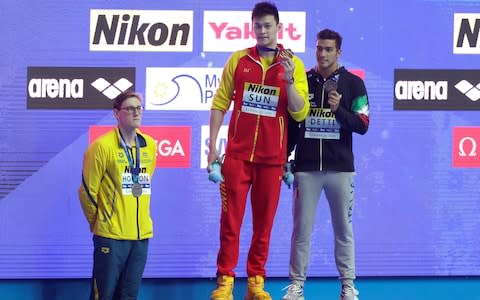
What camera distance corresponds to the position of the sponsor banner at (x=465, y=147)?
5.40 metres

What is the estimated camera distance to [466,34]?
17.7ft

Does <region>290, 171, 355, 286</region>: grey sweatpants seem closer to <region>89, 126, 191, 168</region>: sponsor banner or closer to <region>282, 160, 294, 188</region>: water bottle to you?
<region>282, 160, 294, 188</region>: water bottle

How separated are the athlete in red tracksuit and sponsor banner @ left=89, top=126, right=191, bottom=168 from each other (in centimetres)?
82

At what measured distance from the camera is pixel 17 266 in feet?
17.3

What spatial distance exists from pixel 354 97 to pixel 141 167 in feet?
3.89

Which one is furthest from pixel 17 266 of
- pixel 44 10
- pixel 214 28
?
pixel 214 28

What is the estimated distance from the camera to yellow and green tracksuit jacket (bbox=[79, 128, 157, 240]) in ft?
14.4

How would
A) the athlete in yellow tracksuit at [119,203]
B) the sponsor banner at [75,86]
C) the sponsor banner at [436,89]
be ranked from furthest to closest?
the sponsor banner at [436,89] < the sponsor banner at [75,86] < the athlete in yellow tracksuit at [119,203]

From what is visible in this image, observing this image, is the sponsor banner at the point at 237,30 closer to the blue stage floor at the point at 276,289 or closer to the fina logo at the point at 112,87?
the fina logo at the point at 112,87

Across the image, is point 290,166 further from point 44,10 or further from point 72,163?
point 44,10

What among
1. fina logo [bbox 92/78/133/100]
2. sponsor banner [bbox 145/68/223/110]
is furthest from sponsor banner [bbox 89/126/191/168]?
fina logo [bbox 92/78/133/100]

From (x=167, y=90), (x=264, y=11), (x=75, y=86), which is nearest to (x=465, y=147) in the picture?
(x=264, y=11)

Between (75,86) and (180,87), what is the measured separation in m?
0.63

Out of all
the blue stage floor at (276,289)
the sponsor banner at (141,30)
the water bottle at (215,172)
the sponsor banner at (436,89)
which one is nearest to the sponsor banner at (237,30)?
the sponsor banner at (141,30)
